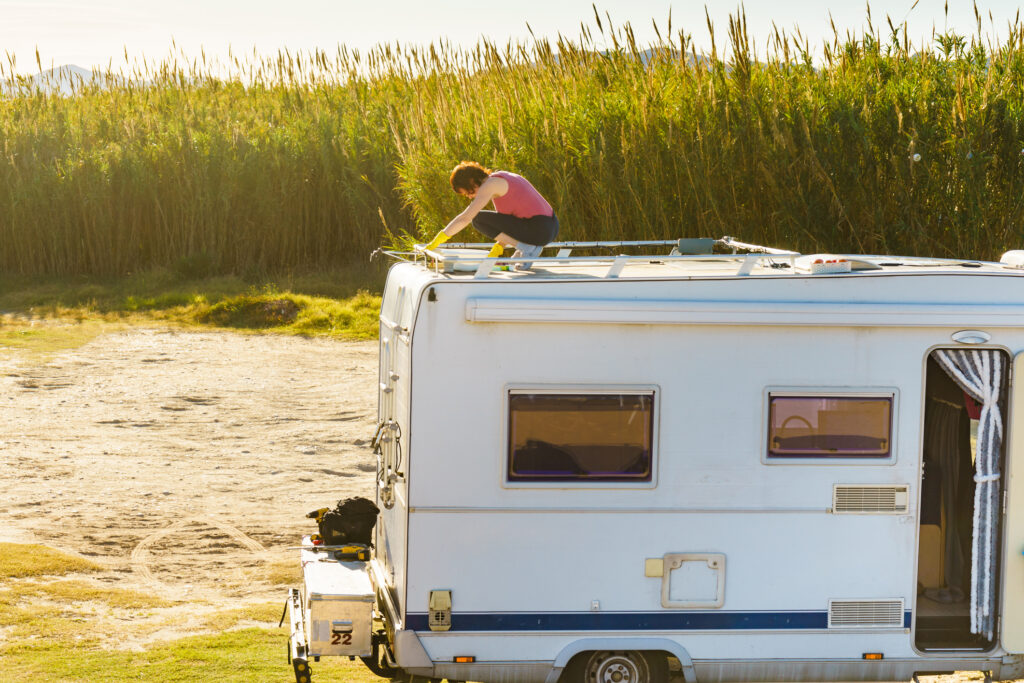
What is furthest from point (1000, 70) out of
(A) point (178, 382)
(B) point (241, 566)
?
(A) point (178, 382)

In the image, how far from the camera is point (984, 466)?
19.4 feet

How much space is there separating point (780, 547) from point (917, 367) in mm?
1087

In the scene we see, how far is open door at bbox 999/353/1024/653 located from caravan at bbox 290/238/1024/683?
0.4 inches

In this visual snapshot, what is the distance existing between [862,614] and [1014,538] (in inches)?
33.5

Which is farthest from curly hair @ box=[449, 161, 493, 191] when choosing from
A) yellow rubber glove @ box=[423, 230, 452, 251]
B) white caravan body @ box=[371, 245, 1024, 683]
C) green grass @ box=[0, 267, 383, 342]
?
green grass @ box=[0, 267, 383, 342]

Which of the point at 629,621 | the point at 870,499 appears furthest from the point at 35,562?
the point at 870,499

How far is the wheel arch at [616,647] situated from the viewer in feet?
18.5

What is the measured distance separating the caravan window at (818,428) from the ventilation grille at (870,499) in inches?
6.2

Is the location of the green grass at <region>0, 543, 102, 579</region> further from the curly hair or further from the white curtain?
the white curtain

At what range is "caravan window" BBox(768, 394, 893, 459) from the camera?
18.8ft

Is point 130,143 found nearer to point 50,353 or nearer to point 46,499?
point 50,353

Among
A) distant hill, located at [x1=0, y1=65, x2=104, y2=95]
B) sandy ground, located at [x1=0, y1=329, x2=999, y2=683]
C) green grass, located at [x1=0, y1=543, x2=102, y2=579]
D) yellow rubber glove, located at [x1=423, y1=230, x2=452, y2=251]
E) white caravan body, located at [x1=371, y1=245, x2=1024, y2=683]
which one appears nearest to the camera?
white caravan body, located at [x1=371, y1=245, x2=1024, y2=683]

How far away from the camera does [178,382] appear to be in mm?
14758

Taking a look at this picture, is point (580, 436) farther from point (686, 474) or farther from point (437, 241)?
point (437, 241)
